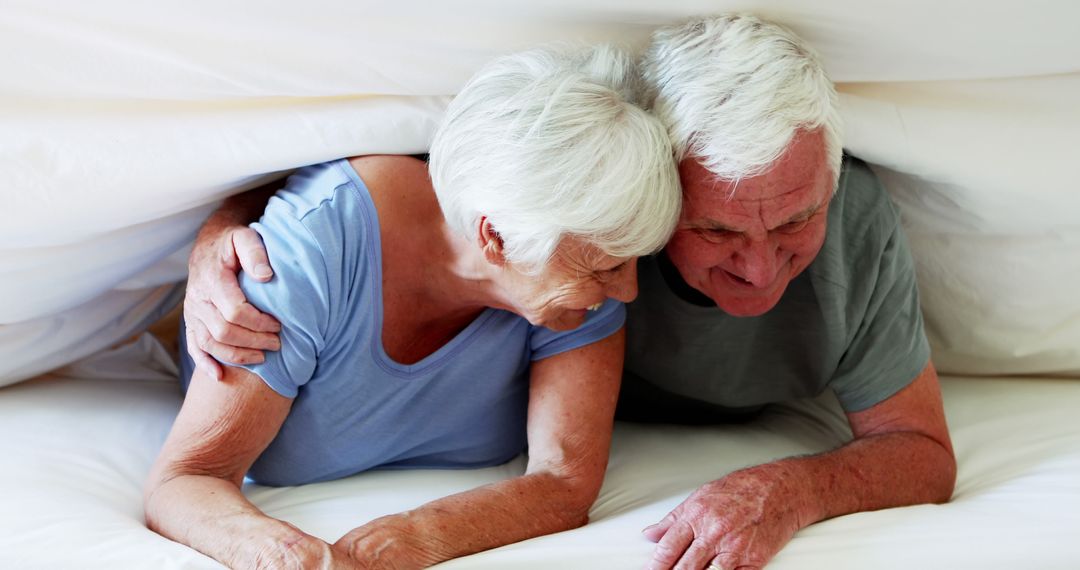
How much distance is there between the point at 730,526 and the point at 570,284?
336 mm

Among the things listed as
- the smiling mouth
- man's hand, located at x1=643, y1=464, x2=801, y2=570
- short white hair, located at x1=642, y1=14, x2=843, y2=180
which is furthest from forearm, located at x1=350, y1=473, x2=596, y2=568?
short white hair, located at x1=642, y1=14, x2=843, y2=180

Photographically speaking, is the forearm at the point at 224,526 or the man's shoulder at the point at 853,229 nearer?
the forearm at the point at 224,526

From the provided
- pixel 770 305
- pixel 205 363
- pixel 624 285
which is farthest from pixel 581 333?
pixel 205 363

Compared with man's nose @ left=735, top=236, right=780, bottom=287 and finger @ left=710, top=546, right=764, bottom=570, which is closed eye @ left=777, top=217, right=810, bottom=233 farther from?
finger @ left=710, top=546, right=764, bottom=570

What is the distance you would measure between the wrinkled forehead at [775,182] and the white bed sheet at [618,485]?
40 cm

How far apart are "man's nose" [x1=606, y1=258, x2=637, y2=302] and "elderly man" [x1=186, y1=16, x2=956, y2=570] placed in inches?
3.3

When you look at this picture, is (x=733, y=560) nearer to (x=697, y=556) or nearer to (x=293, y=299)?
(x=697, y=556)

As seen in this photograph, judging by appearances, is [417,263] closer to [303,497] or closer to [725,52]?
[303,497]

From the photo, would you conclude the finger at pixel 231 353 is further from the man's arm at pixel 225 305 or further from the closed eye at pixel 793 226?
the closed eye at pixel 793 226

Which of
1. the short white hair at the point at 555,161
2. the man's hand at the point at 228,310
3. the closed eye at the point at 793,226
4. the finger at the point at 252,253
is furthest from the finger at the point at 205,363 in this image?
the closed eye at the point at 793,226

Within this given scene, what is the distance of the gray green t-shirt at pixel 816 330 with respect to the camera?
5.00ft

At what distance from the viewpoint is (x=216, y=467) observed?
4.40 feet

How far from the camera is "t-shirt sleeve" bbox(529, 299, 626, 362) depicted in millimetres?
1476

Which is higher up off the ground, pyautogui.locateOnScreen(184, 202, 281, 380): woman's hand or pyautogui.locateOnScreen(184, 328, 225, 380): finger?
pyautogui.locateOnScreen(184, 202, 281, 380): woman's hand
